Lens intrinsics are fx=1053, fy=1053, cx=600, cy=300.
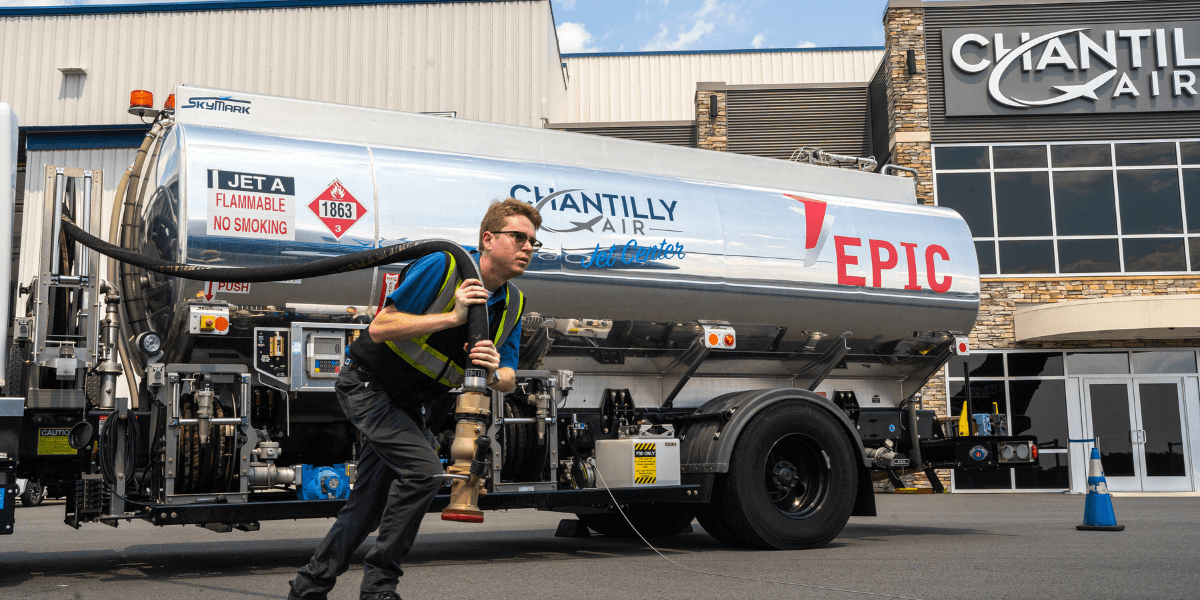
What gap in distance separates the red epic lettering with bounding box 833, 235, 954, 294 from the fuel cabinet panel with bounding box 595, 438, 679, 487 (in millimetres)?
2212

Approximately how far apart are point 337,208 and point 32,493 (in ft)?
8.55

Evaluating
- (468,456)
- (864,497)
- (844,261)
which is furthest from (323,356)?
(864,497)

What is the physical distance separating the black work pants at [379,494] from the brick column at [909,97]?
18.8 metres

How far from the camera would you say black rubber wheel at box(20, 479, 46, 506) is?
654cm

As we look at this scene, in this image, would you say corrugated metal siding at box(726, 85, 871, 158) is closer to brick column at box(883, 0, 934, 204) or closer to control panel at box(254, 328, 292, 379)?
brick column at box(883, 0, 934, 204)

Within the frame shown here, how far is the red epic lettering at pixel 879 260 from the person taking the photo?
Result: 927cm

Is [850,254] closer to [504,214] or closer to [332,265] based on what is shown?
[332,265]

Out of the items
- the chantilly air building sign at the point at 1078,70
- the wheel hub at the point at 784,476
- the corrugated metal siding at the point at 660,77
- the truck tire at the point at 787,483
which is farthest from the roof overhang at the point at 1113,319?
the corrugated metal siding at the point at 660,77

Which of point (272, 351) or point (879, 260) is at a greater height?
point (879, 260)

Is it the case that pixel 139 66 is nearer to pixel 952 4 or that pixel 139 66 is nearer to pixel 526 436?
pixel 952 4

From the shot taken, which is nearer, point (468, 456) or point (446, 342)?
point (468, 456)

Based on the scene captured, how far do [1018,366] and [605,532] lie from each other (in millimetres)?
13598

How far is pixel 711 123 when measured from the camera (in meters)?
24.5

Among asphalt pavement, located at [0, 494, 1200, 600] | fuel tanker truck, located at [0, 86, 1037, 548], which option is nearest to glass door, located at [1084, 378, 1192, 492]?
asphalt pavement, located at [0, 494, 1200, 600]
